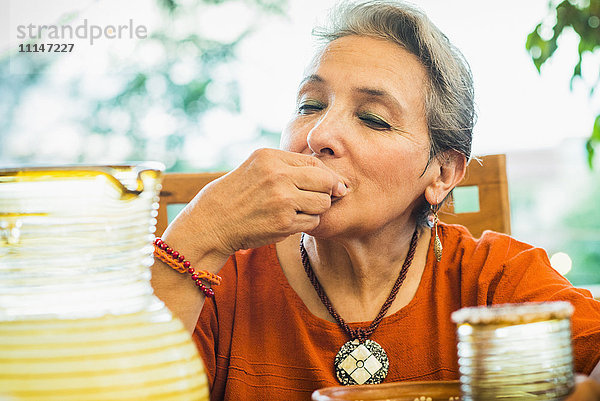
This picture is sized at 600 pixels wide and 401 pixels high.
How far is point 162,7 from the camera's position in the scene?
4.30m

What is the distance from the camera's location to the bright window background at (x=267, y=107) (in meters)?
4.06

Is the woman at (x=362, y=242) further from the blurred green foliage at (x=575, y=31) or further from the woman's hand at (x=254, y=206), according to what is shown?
the blurred green foliage at (x=575, y=31)

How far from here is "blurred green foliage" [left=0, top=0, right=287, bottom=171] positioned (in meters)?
4.14

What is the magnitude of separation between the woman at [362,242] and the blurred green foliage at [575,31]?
603 millimetres

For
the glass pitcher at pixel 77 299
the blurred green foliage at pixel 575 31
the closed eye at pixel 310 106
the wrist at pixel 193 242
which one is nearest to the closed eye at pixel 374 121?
the closed eye at pixel 310 106

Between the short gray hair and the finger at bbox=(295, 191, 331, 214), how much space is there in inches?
16.5

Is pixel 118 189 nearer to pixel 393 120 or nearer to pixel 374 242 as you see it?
pixel 393 120

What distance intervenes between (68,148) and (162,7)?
1.14m

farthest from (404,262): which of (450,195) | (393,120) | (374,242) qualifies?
(393,120)

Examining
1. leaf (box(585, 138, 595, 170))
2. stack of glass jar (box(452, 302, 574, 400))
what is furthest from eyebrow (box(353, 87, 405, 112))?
leaf (box(585, 138, 595, 170))

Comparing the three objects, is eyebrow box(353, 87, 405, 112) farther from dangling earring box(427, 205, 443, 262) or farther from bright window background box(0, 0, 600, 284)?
bright window background box(0, 0, 600, 284)

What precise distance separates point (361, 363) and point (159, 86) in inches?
127

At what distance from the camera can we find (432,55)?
152 cm

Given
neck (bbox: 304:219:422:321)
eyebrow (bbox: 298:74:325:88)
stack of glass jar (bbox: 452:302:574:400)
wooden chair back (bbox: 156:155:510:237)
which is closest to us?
stack of glass jar (bbox: 452:302:574:400)
